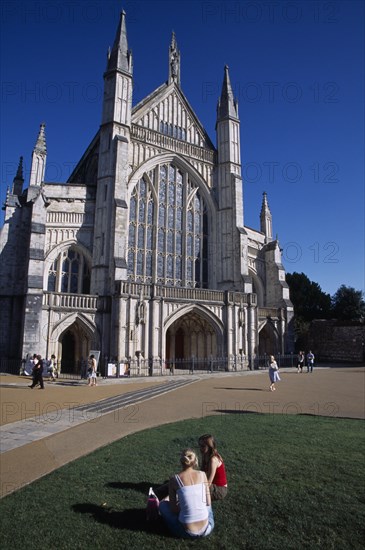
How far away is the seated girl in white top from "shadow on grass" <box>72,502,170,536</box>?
0.16 metres

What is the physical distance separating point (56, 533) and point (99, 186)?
81.6ft

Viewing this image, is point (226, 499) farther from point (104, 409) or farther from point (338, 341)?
point (338, 341)

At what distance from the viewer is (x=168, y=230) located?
2984 centimetres

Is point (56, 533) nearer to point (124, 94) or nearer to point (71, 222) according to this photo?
point (71, 222)

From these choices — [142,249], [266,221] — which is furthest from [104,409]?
[266,221]

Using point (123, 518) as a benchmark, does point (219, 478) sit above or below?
above

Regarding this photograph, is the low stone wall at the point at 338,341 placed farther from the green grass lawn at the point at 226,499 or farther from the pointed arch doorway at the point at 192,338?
the green grass lawn at the point at 226,499

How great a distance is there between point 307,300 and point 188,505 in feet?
169

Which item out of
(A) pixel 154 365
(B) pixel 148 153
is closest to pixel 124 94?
(B) pixel 148 153

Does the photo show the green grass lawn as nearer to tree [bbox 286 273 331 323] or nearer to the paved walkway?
→ the paved walkway

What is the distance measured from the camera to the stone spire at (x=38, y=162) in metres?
25.6

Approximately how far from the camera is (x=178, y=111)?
32.6 meters

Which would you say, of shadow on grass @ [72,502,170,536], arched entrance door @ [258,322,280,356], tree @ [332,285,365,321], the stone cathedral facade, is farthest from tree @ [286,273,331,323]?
shadow on grass @ [72,502,170,536]

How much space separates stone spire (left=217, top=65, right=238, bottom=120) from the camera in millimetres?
33844
